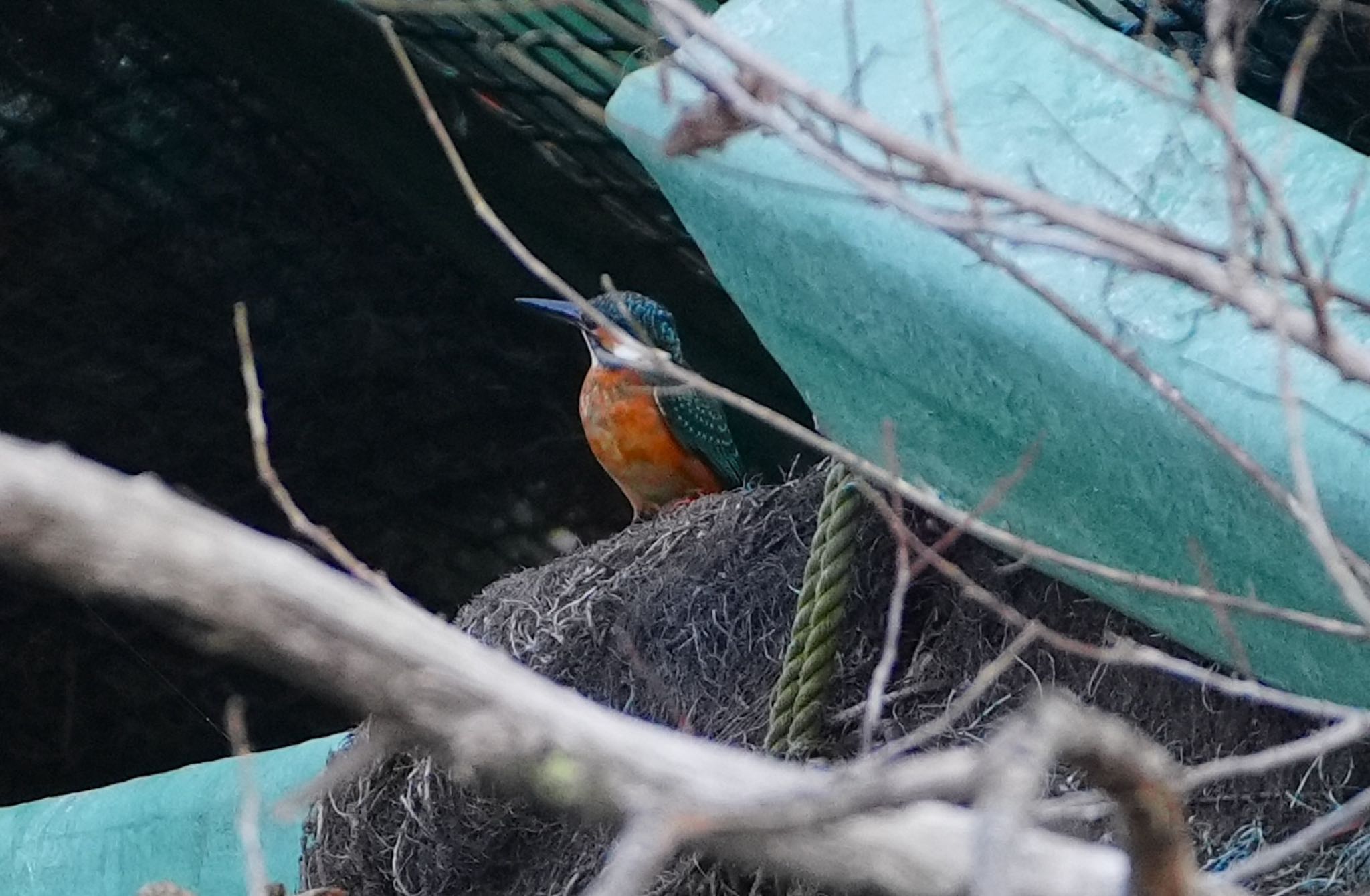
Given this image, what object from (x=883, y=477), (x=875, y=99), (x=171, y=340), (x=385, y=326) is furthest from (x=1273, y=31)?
(x=171, y=340)

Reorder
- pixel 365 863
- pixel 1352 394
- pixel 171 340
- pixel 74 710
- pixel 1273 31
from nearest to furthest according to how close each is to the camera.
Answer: pixel 1352 394 → pixel 1273 31 → pixel 365 863 → pixel 171 340 → pixel 74 710

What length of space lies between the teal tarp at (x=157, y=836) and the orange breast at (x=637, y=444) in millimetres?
1029

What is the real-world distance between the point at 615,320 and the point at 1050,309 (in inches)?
82.0

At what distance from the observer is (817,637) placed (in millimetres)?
2246

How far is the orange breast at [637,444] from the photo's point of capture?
3.85 meters

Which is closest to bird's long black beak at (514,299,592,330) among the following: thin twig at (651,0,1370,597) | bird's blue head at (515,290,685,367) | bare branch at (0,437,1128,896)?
bird's blue head at (515,290,685,367)

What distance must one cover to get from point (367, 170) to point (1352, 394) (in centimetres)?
241

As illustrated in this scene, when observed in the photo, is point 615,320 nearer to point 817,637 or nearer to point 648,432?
point 648,432

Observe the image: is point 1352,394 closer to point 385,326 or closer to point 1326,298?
point 1326,298

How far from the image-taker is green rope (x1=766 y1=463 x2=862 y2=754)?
224 centimetres

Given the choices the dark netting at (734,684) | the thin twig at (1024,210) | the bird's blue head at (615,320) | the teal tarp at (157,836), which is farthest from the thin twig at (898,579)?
the bird's blue head at (615,320)

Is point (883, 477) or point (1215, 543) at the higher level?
point (883, 477)

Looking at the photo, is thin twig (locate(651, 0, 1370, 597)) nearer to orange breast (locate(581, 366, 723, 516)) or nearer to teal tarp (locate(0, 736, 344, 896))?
teal tarp (locate(0, 736, 344, 896))

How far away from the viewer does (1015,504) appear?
6.30 ft
